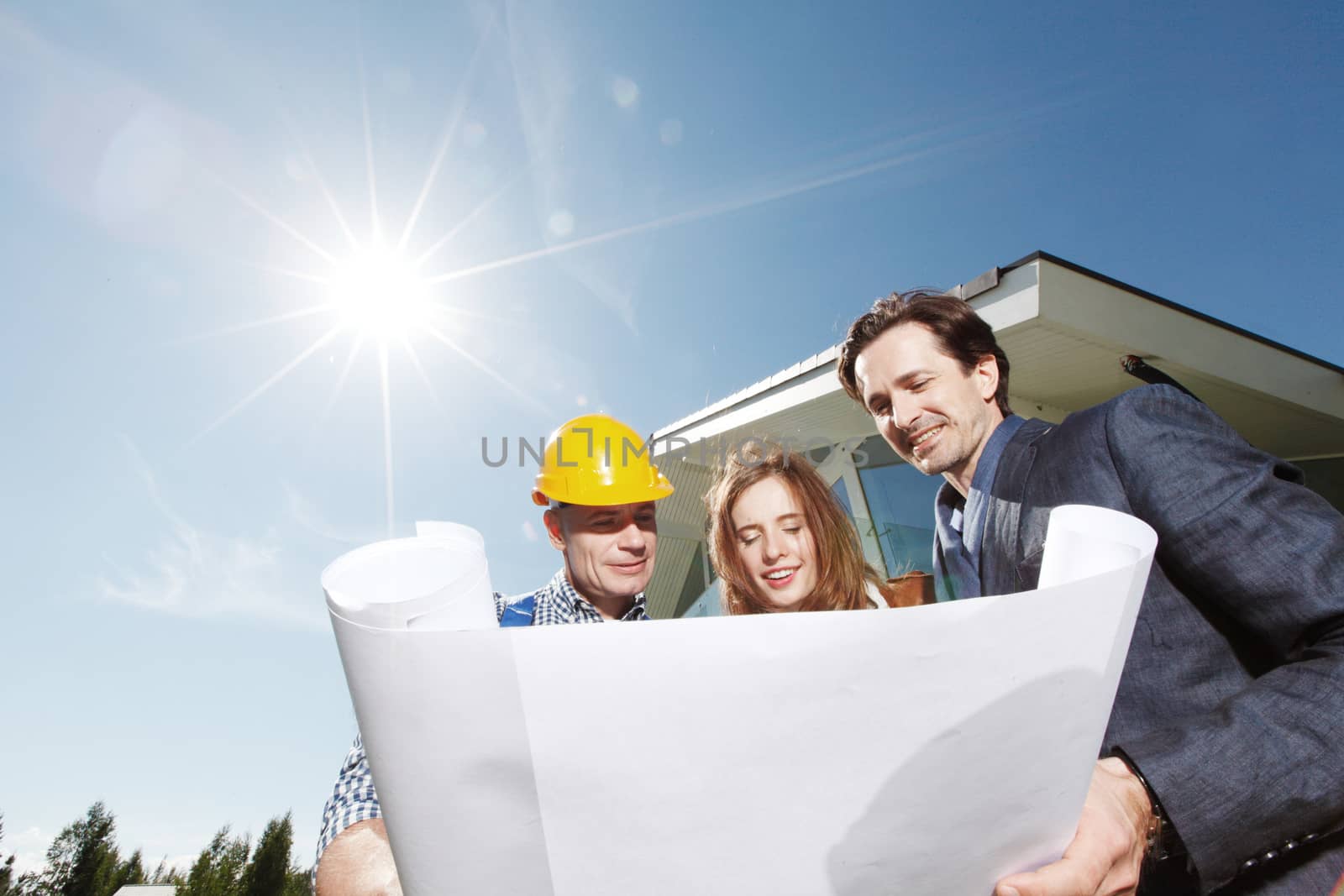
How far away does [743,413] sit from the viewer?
25.3 ft

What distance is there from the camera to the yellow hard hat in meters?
Answer: 2.52

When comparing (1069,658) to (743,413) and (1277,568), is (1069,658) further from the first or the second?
(743,413)

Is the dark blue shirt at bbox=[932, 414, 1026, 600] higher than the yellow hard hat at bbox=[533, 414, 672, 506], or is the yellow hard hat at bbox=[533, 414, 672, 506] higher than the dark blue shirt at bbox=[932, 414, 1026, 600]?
the yellow hard hat at bbox=[533, 414, 672, 506]

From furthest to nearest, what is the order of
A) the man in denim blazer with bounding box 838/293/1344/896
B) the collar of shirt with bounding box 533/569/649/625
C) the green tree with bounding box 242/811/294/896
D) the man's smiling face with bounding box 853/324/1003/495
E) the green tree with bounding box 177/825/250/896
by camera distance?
the green tree with bounding box 242/811/294/896, the green tree with bounding box 177/825/250/896, the collar of shirt with bounding box 533/569/649/625, the man's smiling face with bounding box 853/324/1003/495, the man in denim blazer with bounding box 838/293/1344/896

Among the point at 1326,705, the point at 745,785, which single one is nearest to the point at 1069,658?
the point at 745,785

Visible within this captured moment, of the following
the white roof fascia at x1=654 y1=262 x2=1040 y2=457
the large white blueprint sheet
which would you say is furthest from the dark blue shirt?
the white roof fascia at x1=654 y1=262 x2=1040 y2=457

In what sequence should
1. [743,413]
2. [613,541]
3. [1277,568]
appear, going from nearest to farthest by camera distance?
[1277,568], [613,541], [743,413]

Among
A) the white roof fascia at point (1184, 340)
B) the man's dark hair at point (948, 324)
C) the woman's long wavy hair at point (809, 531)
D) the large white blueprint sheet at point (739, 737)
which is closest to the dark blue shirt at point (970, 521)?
the man's dark hair at point (948, 324)

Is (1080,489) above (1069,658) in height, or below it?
above

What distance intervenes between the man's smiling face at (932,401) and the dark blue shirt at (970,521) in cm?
10

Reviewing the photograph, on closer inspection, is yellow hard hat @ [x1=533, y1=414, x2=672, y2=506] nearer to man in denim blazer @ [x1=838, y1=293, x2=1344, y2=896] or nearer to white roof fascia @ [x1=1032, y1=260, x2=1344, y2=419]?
man in denim blazer @ [x1=838, y1=293, x2=1344, y2=896]

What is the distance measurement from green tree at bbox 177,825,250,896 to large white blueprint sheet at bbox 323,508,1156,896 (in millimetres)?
49162

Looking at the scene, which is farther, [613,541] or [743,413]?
[743,413]

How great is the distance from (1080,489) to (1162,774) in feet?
2.24
